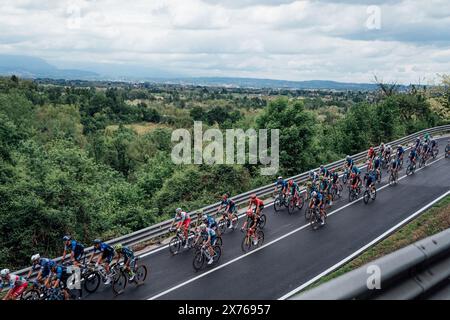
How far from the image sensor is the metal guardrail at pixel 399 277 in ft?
9.75

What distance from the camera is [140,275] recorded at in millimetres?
15930

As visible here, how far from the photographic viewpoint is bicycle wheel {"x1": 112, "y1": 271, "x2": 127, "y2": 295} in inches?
595

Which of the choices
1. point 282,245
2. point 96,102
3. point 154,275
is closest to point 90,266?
point 154,275

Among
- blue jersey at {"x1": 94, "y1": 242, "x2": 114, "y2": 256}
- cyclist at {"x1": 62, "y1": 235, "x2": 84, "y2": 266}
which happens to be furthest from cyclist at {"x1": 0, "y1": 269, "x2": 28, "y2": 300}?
blue jersey at {"x1": 94, "y1": 242, "x2": 114, "y2": 256}

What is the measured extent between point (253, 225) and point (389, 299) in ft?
52.3

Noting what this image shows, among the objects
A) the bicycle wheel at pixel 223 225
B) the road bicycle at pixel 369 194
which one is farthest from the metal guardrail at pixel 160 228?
the road bicycle at pixel 369 194

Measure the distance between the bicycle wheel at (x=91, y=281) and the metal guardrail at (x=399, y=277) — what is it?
1326 cm

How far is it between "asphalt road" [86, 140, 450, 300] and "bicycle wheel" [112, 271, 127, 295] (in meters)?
0.24

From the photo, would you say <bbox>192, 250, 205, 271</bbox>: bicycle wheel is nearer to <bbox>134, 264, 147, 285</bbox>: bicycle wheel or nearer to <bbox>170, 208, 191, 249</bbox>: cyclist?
<bbox>134, 264, 147, 285</bbox>: bicycle wheel

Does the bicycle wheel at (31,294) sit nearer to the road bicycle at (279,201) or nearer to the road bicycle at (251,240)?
the road bicycle at (251,240)

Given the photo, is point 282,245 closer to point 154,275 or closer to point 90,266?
point 154,275

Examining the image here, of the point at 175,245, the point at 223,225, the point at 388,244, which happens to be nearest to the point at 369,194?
the point at 388,244

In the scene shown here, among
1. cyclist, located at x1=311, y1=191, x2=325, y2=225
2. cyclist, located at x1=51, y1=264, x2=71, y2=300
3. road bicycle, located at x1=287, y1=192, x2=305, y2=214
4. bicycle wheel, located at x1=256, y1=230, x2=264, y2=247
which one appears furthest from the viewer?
road bicycle, located at x1=287, y1=192, x2=305, y2=214

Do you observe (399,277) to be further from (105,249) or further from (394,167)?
(394,167)
